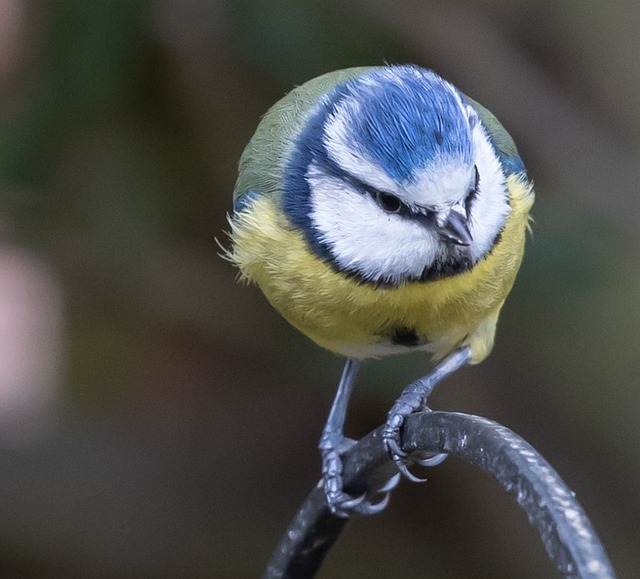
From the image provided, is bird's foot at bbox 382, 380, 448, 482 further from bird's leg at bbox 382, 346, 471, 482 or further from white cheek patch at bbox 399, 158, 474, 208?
white cheek patch at bbox 399, 158, 474, 208

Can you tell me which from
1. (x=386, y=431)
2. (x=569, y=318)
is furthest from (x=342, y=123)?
(x=569, y=318)

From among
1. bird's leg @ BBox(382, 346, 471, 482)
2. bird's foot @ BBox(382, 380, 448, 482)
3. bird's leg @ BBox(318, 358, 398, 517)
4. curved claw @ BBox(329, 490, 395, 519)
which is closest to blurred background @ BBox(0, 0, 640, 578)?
bird's leg @ BBox(318, 358, 398, 517)

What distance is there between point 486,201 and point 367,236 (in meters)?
0.17

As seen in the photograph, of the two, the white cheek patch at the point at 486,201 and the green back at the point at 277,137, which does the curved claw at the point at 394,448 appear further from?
the green back at the point at 277,137

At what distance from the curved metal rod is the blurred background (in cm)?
80

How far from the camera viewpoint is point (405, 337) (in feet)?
4.66

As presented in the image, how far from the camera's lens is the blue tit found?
4.00 feet

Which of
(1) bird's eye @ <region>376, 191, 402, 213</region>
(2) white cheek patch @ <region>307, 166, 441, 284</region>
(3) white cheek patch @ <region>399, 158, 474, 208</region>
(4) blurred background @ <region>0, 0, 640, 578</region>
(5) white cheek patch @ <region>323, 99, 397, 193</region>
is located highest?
(3) white cheek patch @ <region>399, 158, 474, 208</region>

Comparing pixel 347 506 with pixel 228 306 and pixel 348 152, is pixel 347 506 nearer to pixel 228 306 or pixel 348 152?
pixel 348 152

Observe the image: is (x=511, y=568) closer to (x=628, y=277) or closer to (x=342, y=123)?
(x=628, y=277)

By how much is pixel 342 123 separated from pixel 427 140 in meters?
0.15

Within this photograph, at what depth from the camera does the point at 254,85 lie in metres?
Result: 2.16

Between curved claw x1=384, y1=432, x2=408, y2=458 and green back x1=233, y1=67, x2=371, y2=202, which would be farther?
green back x1=233, y1=67, x2=371, y2=202

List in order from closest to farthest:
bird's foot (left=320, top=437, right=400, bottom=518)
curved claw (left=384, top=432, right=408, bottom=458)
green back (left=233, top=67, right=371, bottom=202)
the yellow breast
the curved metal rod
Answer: the curved metal rod < curved claw (left=384, top=432, right=408, bottom=458) < bird's foot (left=320, top=437, right=400, bottom=518) < the yellow breast < green back (left=233, top=67, right=371, bottom=202)
